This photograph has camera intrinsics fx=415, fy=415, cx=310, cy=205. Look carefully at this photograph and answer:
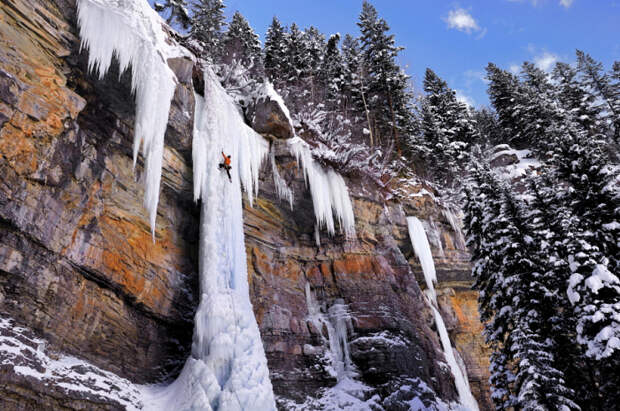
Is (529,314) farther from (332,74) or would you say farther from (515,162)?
(515,162)

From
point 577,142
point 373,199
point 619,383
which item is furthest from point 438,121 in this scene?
point 619,383

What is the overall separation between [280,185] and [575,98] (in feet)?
89.9

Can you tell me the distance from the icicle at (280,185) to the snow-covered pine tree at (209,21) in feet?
30.3

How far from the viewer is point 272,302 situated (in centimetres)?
1327

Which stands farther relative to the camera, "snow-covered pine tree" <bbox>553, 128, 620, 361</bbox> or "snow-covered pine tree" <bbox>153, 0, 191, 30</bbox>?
"snow-covered pine tree" <bbox>153, 0, 191, 30</bbox>

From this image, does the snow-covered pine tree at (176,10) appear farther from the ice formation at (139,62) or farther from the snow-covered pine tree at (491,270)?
the snow-covered pine tree at (491,270)

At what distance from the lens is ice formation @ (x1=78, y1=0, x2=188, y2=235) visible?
927 cm

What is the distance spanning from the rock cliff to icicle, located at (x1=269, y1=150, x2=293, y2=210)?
209 millimetres

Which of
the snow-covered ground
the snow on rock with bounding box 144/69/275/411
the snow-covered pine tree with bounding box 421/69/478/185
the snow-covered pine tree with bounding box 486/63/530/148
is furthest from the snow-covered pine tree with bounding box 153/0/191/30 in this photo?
the snow-covered pine tree with bounding box 486/63/530/148

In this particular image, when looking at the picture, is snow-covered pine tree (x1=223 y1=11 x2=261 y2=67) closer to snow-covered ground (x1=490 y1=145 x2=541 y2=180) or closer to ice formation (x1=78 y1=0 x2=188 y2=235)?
ice formation (x1=78 y1=0 x2=188 y2=235)

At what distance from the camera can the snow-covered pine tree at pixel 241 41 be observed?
21.3 metres

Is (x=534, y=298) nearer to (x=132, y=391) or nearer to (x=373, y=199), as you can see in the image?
(x=373, y=199)

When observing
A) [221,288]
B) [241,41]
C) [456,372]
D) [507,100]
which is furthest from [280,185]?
[507,100]

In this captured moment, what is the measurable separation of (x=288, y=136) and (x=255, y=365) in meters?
8.20
